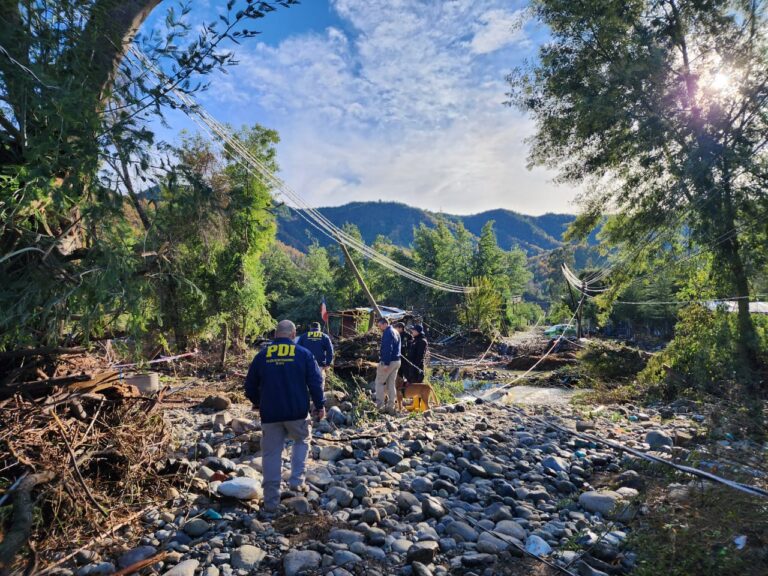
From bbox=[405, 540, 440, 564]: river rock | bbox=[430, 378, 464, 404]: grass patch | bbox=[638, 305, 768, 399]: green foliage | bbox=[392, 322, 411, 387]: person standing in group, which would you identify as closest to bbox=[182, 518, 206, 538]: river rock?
bbox=[405, 540, 440, 564]: river rock

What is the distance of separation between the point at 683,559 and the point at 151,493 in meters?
4.27

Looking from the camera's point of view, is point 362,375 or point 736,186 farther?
point 362,375

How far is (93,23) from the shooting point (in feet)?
9.80

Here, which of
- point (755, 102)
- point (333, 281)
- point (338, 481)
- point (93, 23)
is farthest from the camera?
point (333, 281)

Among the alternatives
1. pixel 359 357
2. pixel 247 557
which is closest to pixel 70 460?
pixel 247 557

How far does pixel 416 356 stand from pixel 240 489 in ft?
19.9

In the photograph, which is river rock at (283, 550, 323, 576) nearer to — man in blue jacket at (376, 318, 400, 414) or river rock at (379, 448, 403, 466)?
river rock at (379, 448, 403, 466)

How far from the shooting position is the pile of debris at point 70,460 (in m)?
3.20

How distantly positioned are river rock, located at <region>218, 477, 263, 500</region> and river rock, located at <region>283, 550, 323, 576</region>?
1.03 metres

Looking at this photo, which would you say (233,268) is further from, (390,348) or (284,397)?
(284,397)

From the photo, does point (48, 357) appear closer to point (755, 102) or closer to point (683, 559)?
point (683, 559)

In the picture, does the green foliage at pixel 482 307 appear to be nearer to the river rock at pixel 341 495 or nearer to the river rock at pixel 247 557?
the river rock at pixel 341 495

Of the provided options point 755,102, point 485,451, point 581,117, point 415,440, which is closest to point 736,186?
point 755,102

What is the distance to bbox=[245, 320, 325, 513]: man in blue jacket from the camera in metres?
A: 4.37
